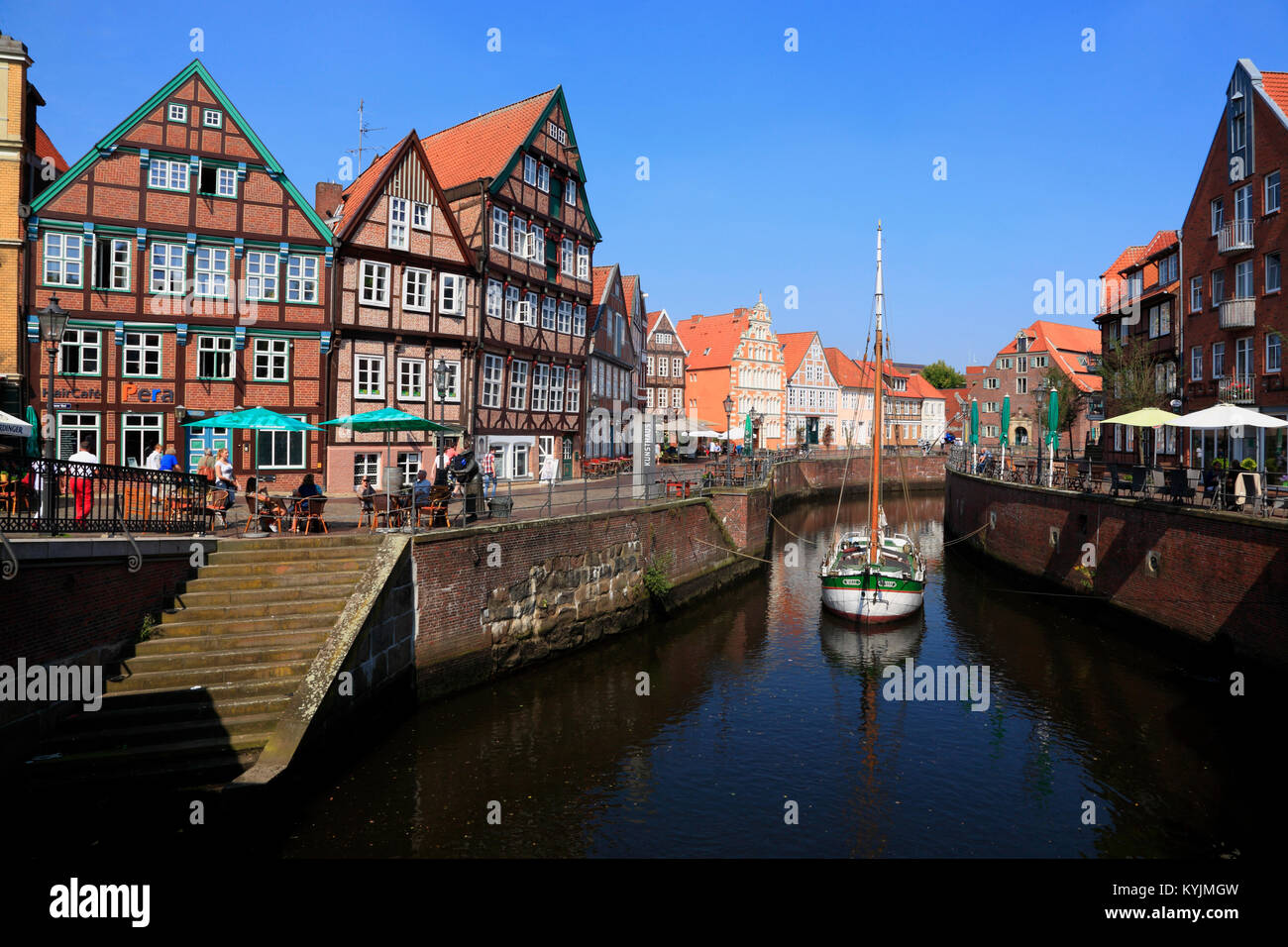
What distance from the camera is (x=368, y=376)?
89.9 feet

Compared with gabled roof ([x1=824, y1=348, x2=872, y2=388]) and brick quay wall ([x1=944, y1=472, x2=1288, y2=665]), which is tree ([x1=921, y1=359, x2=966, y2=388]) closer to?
gabled roof ([x1=824, y1=348, x2=872, y2=388])

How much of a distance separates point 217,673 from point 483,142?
27.6m

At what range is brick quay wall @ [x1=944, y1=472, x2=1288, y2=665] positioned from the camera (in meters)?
16.5

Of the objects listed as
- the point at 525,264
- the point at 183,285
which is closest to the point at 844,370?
the point at 525,264

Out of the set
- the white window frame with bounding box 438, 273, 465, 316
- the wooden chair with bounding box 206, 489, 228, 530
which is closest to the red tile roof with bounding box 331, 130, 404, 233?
the white window frame with bounding box 438, 273, 465, 316

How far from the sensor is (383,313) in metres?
27.5

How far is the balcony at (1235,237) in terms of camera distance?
2752 cm

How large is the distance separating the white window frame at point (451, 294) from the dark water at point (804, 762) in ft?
48.7

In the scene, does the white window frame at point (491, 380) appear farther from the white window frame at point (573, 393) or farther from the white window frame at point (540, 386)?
the white window frame at point (573, 393)

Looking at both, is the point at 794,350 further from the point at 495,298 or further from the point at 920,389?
the point at 495,298

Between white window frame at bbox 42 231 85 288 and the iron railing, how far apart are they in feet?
41.7

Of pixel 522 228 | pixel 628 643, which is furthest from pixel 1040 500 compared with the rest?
pixel 522 228

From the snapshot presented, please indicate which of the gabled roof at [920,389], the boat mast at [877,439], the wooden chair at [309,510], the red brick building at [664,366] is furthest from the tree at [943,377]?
the wooden chair at [309,510]

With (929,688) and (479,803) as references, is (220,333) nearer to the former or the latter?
(479,803)
